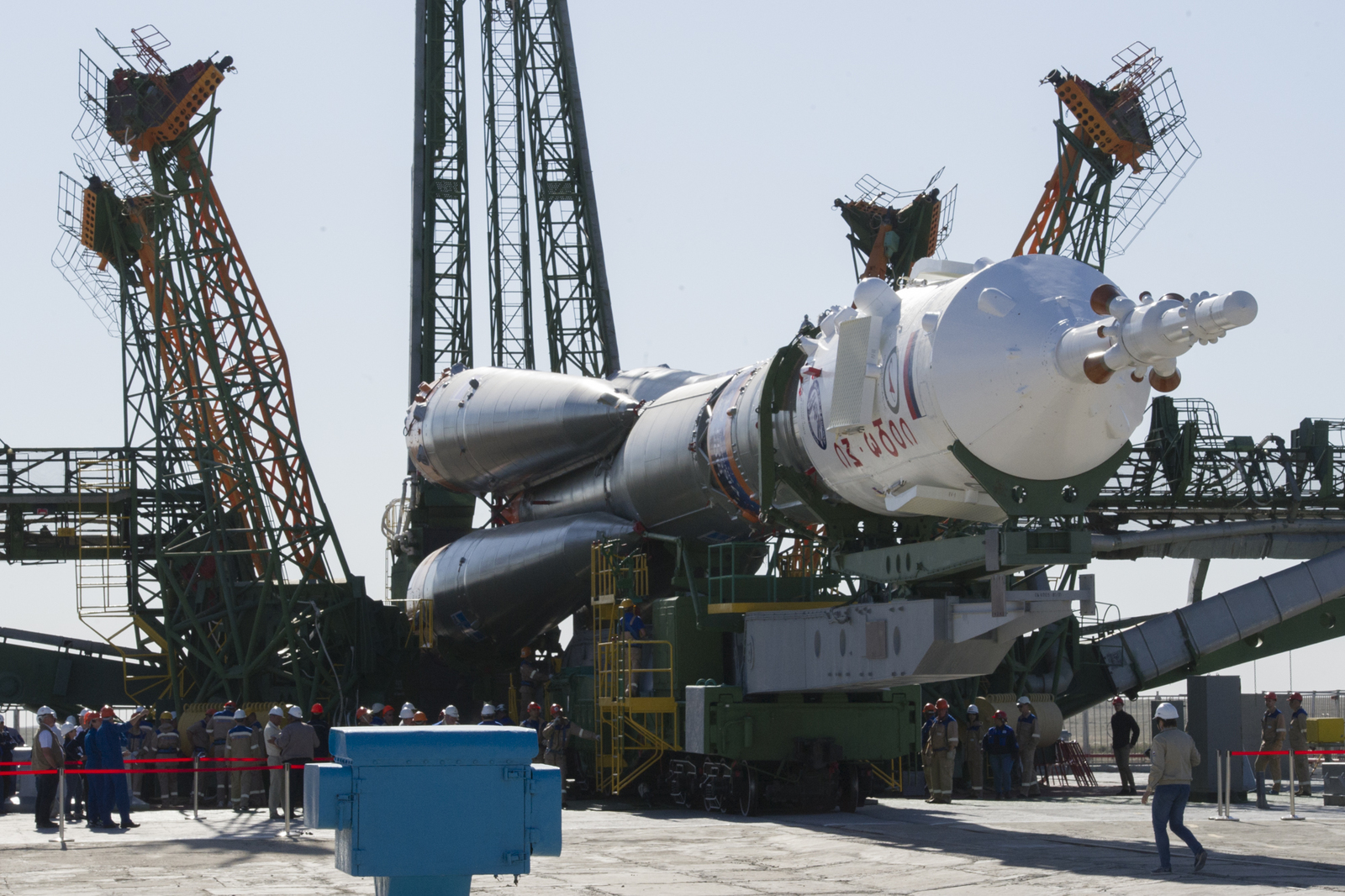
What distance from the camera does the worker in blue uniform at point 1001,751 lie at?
20.1 meters

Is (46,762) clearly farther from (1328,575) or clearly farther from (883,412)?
(1328,575)

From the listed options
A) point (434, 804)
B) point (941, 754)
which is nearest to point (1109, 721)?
point (941, 754)

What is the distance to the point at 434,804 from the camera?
23.7 ft

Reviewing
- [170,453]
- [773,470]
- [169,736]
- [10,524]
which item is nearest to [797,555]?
[773,470]

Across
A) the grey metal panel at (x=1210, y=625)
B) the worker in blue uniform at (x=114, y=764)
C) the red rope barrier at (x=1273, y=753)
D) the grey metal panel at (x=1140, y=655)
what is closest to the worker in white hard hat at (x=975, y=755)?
the red rope barrier at (x=1273, y=753)

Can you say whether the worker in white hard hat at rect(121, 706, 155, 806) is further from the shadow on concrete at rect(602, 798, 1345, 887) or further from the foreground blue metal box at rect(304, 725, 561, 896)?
the foreground blue metal box at rect(304, 725, 561, 896)

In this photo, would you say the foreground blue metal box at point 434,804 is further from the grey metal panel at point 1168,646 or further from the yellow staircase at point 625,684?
the grey metal panel at point 1168,646

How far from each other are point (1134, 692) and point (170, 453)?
17018 millimetres

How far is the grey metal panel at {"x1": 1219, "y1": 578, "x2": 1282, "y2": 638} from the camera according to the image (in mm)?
24516

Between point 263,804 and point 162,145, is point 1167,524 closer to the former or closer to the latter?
point 263,804

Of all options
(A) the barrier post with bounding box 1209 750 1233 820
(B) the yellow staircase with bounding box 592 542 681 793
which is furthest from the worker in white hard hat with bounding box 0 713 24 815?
(A) the barrier post with bounding box 1209 750 1233 820

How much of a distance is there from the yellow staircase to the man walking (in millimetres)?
5976

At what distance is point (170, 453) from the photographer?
27.9 metres

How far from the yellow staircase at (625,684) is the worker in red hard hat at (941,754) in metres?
3.27
